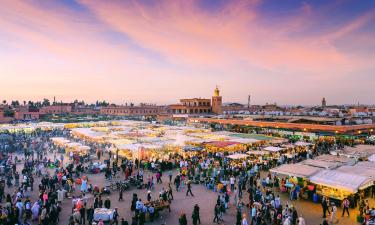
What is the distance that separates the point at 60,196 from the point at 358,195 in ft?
43.8

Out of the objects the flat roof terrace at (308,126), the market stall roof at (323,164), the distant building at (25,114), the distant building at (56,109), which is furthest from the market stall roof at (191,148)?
the distant building at (56,109)

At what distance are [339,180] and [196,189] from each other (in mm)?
6774

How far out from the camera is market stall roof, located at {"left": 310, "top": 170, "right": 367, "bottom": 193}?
12.1 m

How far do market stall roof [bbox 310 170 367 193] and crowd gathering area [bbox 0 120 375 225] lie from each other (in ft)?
0.13

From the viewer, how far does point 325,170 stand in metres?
14.2

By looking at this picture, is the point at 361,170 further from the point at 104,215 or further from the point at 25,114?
the point at 25,114

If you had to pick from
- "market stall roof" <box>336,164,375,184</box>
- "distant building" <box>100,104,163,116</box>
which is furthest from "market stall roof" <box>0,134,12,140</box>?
"distant building" <box>100,104,163,116</box>

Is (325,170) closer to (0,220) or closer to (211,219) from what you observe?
(211,219)

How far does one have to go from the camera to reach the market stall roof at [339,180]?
12.1 m

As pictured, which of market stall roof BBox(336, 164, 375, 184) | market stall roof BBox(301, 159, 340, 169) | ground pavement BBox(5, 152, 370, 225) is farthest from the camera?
market stall roof BBox(301, 159, 340, 169)

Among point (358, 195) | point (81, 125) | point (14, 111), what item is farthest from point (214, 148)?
point (14, 111)

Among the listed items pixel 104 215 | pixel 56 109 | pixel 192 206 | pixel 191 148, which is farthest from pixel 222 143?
pixel 56 109

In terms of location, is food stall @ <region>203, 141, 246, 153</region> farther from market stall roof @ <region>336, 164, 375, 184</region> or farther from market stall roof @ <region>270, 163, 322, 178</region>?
market stall roof @ <region>336, 164, 375, 184</region>

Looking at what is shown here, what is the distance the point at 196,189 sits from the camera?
15266mm
